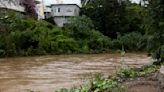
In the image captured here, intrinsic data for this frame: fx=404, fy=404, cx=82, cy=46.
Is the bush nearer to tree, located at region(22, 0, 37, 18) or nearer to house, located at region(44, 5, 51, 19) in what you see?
tree, located at region(22, 0, 37, 18)

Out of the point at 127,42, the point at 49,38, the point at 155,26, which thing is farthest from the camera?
the point at 127,42

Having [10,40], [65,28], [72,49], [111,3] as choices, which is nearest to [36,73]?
[10,40]

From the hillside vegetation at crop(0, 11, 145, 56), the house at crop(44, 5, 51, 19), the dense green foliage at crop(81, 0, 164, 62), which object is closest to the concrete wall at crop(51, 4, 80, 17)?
the house at crop(44, 5, 51, 19)

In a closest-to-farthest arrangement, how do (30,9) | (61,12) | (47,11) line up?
1. (30,9)
2. (61,12)
3. (47,11)

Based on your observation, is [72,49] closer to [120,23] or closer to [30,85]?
[120,23]

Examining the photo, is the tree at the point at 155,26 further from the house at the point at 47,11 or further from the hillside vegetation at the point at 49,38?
the house at the point at 47,11

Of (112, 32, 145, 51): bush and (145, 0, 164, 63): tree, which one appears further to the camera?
(112, 32, 145, 51): bush

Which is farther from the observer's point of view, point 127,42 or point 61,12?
point 61,12

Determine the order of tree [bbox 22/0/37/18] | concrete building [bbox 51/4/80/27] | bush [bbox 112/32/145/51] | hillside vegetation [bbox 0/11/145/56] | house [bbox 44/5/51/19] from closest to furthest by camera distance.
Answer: hillside vegetation [bbox 0/11/145/56] → bush [bbox 112/32/145/51] → tree [bbox 22/0/37/18] → concrete building [bbox 51/4/80/27] → house [bbox 44/5/51/19]

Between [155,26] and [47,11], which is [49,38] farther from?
[155,26]

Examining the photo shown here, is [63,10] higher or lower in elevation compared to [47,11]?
higher

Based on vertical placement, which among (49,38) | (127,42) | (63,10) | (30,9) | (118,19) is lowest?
(127,42)

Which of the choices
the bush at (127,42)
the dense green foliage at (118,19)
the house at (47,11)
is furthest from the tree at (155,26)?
the house at (47,11)

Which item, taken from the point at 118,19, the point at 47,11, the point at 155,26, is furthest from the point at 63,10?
the point at 155,26
